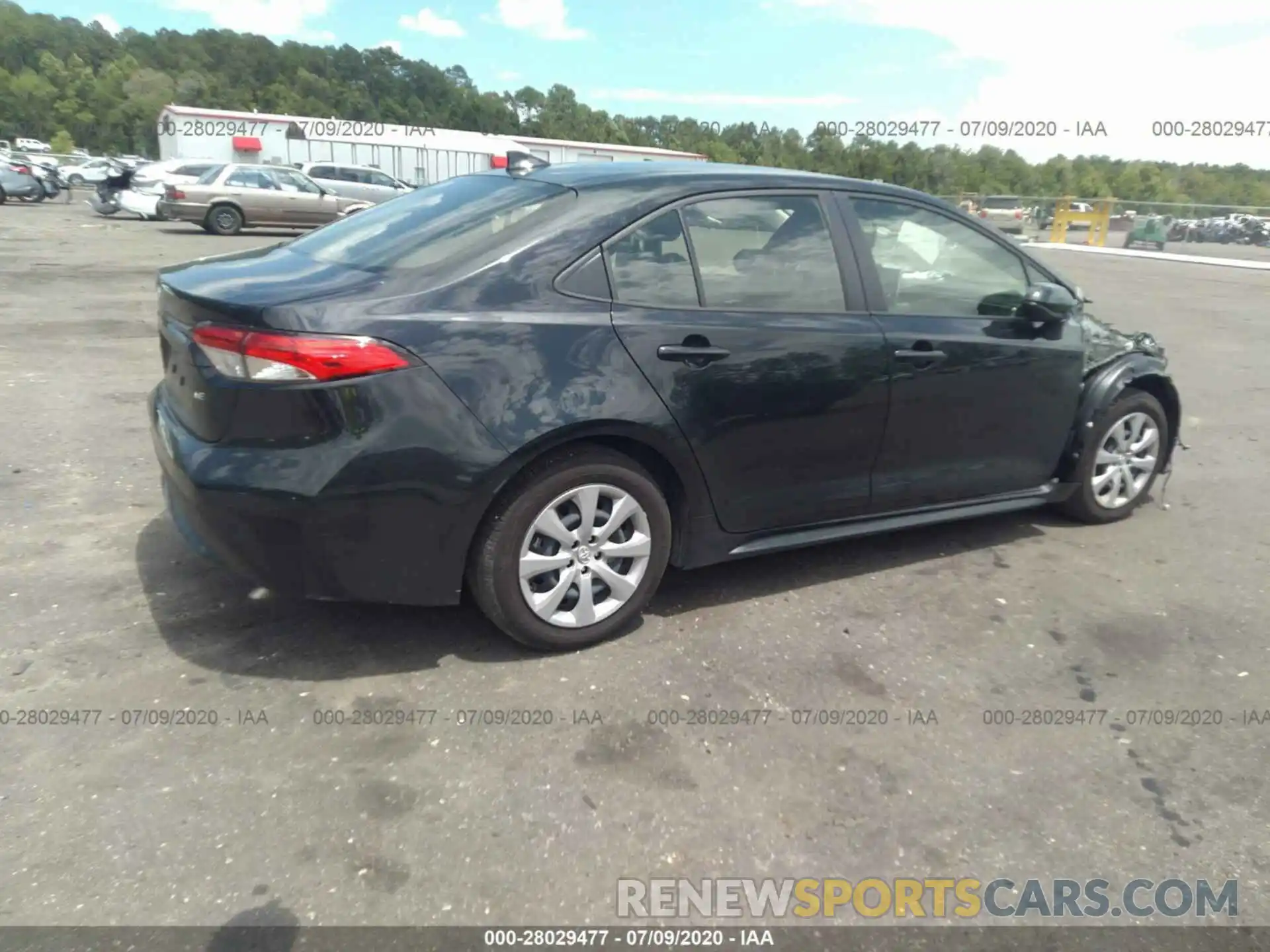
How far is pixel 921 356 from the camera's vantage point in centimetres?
390

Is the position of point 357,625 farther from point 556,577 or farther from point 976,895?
point 976,895

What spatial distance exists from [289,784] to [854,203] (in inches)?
119

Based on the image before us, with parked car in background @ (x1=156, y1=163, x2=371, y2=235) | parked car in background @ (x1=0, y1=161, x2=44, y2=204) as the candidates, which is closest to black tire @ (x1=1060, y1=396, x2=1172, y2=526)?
parked car in background @ (x1=156, y1=163, x2=371, y2=235)

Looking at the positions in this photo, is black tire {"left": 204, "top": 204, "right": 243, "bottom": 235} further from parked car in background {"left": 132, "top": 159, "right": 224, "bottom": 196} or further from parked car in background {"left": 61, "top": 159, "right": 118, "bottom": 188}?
parked car in background {"left": 61, "top": 159, "right": 118, "bottom": 188}

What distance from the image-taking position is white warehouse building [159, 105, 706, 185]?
39.0m

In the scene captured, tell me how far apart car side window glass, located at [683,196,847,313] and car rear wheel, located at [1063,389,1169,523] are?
1.79 meters

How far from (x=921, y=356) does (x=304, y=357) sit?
2.41m

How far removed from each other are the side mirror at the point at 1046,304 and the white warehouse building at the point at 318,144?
36.5 meters

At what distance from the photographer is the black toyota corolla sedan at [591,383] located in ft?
9.62

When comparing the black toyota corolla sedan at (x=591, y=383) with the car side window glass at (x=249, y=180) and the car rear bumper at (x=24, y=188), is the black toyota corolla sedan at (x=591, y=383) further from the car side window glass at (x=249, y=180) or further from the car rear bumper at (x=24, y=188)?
the car rear bumper at (x=24, y=188)

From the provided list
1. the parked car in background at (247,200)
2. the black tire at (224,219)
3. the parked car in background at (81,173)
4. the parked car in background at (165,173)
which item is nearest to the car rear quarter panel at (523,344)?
the parked car in background at (247,200)

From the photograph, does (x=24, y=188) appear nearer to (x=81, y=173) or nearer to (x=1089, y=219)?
(x=81, y=173)

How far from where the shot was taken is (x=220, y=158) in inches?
1577

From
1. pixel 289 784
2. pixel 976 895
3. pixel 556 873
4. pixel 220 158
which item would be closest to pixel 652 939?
pixel 556 873
